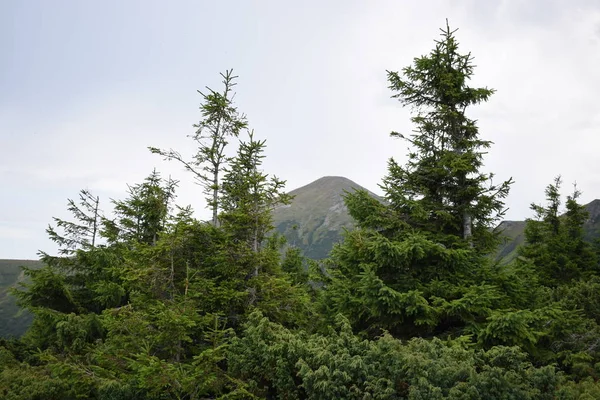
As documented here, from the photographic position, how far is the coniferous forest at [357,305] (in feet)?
23.1

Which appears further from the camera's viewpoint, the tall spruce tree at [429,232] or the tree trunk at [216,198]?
the tree trunk at [216,198]

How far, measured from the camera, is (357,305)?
11180 mm

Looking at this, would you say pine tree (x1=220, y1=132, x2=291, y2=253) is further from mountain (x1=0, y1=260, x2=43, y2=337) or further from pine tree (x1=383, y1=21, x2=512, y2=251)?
mountain (x1=0, y1=260, x2=43, y2=337)

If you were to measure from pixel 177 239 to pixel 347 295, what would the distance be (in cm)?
575

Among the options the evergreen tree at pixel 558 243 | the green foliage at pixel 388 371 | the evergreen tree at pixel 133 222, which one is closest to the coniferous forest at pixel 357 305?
the green foliage at pixel 388 371

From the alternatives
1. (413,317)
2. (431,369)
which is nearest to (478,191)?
(413,317)

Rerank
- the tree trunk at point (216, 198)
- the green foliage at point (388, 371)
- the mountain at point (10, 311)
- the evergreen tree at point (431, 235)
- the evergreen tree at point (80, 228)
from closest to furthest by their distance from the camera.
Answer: the green foliage at point (388, 371)
the evergreen tree at point (431, 235)
the tree trunk at point (216, 198)
the evergreen tree at point (80, 228)
the mountain at point (10, 311)

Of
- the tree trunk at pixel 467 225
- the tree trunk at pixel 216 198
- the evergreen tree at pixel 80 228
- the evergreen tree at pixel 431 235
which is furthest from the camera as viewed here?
the evergreen tree at pixel 80 228

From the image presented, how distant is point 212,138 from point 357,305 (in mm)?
8989

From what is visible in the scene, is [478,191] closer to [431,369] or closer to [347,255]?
[347,255]

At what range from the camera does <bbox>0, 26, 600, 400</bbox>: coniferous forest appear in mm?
7035

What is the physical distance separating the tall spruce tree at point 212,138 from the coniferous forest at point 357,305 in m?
0.06

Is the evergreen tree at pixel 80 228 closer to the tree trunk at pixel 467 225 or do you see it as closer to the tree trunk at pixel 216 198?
the tree trunk at pixel 216 198

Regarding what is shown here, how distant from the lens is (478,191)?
1188cm
